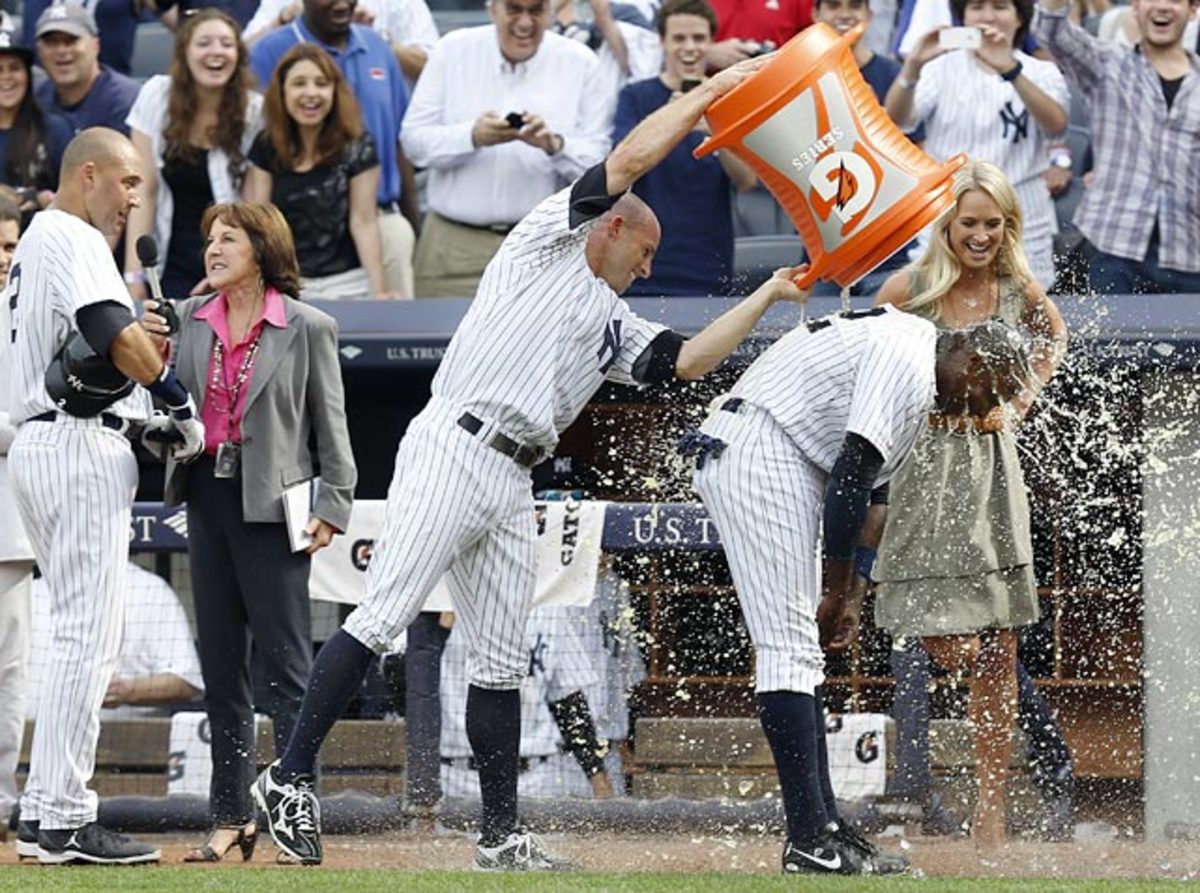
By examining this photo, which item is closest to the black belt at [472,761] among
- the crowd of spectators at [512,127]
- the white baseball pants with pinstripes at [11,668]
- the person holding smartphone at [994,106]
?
the white baseball pants with pinstripes at [11,668]

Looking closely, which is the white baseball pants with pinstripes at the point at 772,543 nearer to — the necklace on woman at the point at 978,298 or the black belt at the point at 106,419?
the necklace on woman at the point at 978,298

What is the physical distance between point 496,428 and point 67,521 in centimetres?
119

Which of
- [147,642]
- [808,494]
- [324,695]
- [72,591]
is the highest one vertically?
[808,494]

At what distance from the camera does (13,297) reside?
6531 millimetres

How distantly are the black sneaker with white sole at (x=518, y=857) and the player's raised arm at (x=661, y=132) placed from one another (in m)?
1.68

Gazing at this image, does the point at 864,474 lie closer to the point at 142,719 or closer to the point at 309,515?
the point at 309,515

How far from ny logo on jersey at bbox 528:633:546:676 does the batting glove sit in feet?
5.96

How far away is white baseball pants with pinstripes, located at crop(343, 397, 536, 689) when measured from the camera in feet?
19.7

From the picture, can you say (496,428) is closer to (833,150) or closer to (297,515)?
(297,515)

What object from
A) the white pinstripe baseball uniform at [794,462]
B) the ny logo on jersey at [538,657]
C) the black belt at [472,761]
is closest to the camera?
the white pinstripe baseball uniform at [794,462]

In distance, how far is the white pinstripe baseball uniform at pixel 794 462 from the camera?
589 cm

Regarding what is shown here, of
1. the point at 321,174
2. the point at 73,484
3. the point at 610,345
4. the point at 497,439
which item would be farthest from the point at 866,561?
the point at 321,174

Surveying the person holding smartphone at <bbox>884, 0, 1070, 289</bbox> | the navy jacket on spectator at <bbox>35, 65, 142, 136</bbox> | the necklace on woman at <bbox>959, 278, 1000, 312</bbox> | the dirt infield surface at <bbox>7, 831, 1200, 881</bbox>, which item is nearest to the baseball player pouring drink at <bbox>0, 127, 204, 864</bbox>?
the dirt infield surface at <bbox>7, 831, 1200, 881</bbox>

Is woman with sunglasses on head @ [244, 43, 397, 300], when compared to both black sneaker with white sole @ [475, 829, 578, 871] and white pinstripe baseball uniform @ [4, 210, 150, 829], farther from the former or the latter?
black sneaker with white sole @ [475, 829, 578, 871]
